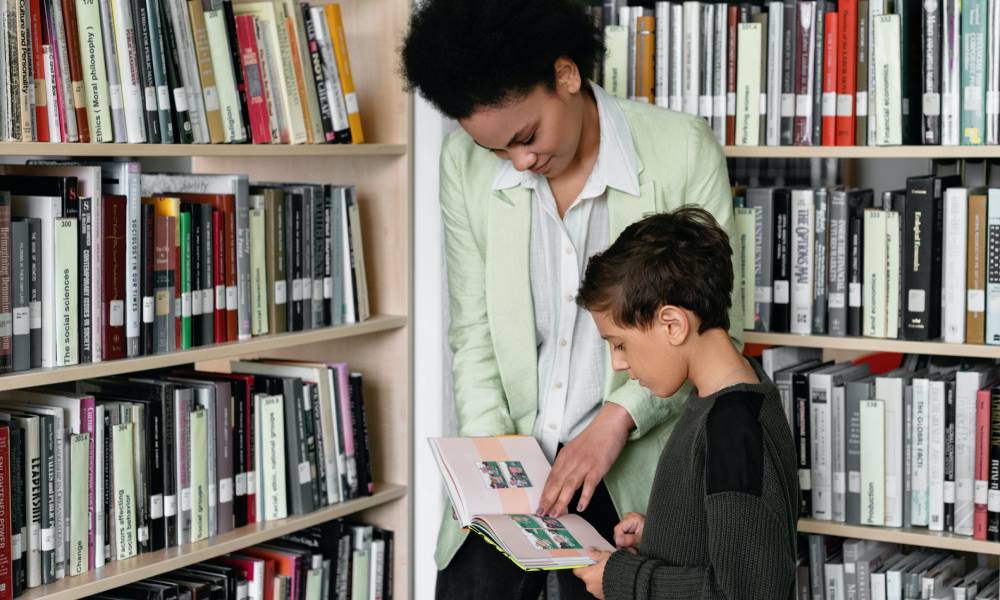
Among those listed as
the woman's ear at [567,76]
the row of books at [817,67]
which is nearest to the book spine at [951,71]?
the row of books at [817,67]

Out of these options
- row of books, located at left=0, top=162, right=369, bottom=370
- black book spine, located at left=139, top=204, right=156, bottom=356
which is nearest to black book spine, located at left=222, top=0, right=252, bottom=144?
row of books, located at left=0, top=162, right=369, bottom=370

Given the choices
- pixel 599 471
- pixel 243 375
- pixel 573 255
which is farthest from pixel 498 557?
pixel 243 375

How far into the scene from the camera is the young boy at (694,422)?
4.63 feet

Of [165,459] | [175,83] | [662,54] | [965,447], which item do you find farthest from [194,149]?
[965,447]

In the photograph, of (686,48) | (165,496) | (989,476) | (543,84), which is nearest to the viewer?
(543,84)

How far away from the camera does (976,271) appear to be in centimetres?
213

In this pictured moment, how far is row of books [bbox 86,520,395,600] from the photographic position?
2.04 meters

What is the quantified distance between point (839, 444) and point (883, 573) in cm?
28

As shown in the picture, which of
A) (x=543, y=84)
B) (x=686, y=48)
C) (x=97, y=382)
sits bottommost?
(x=97, y=382)

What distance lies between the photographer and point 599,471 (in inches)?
67.6

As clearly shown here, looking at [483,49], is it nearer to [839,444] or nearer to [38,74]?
[38,74]

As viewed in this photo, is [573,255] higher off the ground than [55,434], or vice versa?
[573,255]

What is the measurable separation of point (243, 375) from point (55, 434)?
1.35ft

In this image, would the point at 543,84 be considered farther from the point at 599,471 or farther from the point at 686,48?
the point at 686,48
